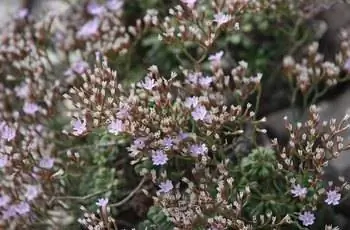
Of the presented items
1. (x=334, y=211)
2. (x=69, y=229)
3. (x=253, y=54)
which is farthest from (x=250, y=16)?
(x=69, y=229)

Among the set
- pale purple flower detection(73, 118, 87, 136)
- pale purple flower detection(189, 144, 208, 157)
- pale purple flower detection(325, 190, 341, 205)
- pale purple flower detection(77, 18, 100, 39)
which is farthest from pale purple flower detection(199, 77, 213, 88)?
pale purple flower detection(77, 18, 100, 39)

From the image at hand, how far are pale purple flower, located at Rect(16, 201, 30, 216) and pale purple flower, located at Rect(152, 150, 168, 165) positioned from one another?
17.0 inches

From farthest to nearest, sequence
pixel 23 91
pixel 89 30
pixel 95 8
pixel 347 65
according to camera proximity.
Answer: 1. pixel 95 8
2. pixel 89 30
3. pixel 23 91
4. pixel 347 65

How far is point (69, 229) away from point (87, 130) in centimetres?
42

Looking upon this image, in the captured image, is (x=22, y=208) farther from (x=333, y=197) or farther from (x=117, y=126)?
(x=333, y=197)

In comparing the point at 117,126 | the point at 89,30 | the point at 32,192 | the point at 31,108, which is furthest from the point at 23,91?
the point at 117,126

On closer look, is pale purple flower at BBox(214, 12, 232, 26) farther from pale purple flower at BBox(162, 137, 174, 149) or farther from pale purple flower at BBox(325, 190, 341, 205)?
pale purple flower at BBox(325, 190, 341, 205)

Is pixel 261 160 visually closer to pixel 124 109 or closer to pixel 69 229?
pixel 124 109

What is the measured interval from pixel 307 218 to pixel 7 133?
2.88 ft

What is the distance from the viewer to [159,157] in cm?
200

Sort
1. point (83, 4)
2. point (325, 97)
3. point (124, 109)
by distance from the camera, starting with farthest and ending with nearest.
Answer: point (83, 4) → point (325, 97) → point (124, 109)

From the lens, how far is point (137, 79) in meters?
2.58

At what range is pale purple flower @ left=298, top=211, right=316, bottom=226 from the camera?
1.98 meters

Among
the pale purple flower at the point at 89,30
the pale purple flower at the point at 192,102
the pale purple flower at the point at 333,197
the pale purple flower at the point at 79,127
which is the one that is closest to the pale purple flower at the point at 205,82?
the pale purple flower at the point at 192,102
